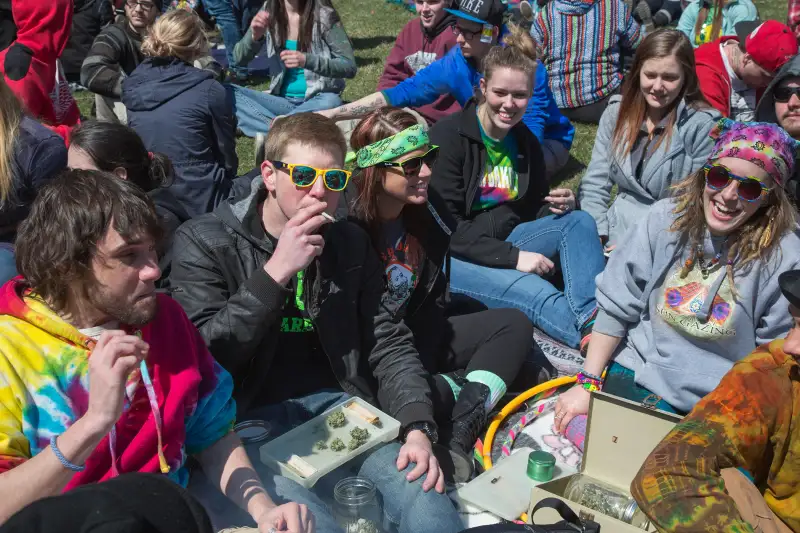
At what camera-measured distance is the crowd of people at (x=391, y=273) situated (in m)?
2.13

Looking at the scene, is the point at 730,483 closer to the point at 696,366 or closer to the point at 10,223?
the point at 696,366

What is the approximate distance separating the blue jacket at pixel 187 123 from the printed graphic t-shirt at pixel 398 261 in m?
1.83

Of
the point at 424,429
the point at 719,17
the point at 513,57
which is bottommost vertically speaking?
the point at 424,429

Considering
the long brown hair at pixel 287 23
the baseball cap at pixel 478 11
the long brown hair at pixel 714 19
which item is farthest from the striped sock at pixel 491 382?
the long brown hair at pixel 714 19

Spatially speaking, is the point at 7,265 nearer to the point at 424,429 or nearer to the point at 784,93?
the point at 424,429

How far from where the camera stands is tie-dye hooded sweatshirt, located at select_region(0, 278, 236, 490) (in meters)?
2.03

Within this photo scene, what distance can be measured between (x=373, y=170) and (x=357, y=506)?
1.49 metres

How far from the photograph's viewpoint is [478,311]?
4414mm

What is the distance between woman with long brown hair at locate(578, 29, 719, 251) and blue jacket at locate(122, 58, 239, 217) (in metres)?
2.51

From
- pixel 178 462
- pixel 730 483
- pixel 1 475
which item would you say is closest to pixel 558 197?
pixel 730 483

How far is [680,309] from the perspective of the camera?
340 centimetres

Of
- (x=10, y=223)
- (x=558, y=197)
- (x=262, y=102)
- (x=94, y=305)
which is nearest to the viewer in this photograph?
(x=94, y=305)

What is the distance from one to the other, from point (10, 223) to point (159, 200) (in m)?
0.70

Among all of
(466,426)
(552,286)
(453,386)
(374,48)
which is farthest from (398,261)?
(374,48)
